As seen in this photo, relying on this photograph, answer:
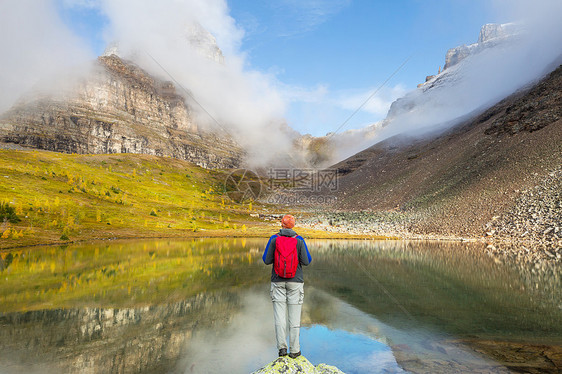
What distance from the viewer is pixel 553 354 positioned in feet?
30.6

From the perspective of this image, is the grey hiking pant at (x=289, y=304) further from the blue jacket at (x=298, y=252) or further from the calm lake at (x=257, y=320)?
the calm lake at (x=257, y=320)

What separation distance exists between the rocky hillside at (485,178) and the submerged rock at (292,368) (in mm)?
46917

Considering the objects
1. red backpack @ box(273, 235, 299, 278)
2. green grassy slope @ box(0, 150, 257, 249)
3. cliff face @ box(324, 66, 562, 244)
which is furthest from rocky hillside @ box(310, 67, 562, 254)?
red backpack @ box(273, 235, 299, 278)

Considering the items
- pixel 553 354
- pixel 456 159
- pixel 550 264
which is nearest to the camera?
pixel 553 354

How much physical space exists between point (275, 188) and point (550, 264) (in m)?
162

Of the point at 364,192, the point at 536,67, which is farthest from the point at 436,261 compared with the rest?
the point at 536,67

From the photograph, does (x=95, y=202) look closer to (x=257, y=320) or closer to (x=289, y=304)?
(x=257, y=320)

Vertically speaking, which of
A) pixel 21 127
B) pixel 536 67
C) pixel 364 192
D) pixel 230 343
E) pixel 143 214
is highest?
pixel 536 67

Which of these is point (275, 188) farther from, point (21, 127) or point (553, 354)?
point (553, 354)

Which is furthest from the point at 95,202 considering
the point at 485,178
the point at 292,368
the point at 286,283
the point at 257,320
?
the point at 485,178

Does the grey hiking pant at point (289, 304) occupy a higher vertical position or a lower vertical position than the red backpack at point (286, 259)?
lower

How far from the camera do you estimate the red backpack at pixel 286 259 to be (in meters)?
Result: 8.37

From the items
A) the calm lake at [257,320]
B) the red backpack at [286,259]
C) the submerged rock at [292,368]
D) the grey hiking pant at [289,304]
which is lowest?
the calm lake at [257,320]

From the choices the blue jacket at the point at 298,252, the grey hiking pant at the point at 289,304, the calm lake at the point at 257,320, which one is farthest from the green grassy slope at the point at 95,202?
the grey hiking pant at the point at 289,304
